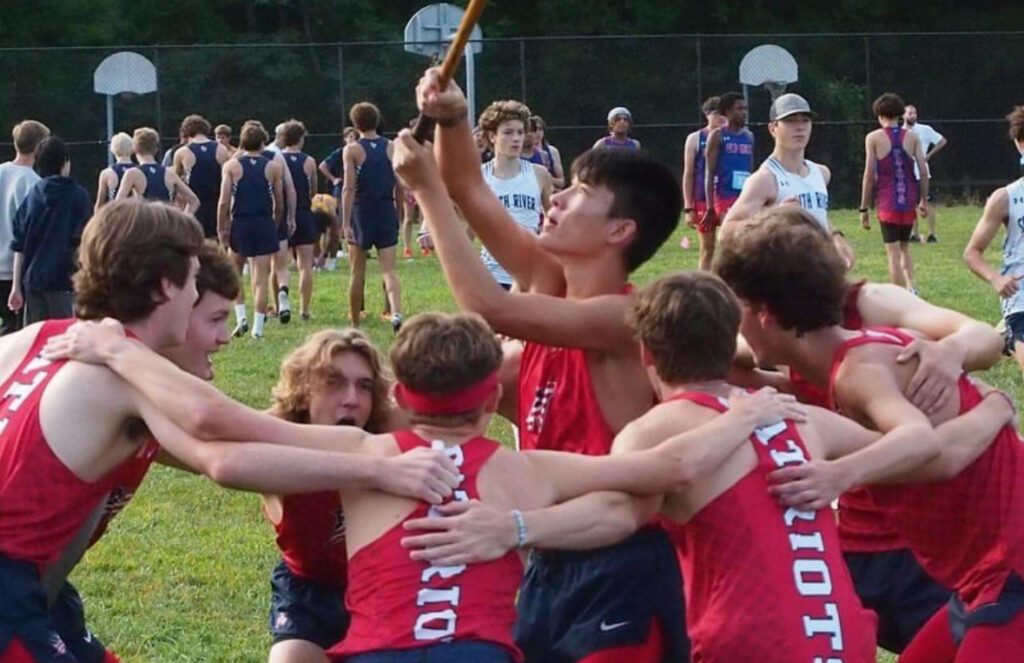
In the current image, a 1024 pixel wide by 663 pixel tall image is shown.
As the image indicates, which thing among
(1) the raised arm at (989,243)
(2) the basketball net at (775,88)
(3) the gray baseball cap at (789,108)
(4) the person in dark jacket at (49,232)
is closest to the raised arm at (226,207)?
(4) the person in dark jacket at (49,232)

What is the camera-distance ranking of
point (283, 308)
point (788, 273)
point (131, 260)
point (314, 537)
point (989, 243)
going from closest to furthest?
1. point (131, 260)
2. point (788, 273)
3. point (314, 537)
4. point (989, 243)
5. point (283, 308)

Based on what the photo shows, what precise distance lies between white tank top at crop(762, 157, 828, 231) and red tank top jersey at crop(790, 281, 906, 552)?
626 centimetres

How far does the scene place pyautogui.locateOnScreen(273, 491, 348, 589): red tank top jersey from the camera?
4617 mm

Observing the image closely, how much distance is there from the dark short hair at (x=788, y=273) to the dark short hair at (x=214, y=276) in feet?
4.23

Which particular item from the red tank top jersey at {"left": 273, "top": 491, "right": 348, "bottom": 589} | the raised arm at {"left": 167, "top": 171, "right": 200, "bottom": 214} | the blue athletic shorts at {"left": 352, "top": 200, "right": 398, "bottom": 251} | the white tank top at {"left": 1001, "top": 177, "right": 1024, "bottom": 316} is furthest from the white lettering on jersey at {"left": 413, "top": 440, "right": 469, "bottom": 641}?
the raised arm at {"left": 167, "top": 171, "right": 200, "bottom": 214}

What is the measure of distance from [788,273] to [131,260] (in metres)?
1.55

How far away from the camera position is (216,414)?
3652mm

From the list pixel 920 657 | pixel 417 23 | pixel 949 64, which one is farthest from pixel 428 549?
pixel 949 64

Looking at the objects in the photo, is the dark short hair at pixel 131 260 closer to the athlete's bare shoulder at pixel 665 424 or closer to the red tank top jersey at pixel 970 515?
the athlete's bare shoulder at pixel 665 424

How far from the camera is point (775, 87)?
3359 centimetres

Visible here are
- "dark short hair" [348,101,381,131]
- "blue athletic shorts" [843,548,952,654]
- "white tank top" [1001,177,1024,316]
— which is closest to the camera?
"blue athletic shorts" [843,548,952,654]

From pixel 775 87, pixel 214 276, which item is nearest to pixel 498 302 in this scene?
pixel 214 276

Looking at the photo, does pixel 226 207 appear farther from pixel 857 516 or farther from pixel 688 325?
pixel 688 325

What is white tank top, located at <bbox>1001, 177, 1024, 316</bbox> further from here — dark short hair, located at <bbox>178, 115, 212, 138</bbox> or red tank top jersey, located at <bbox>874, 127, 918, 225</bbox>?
dark short hair, located at <bbox>178, 115, 212, 138</bbox>
